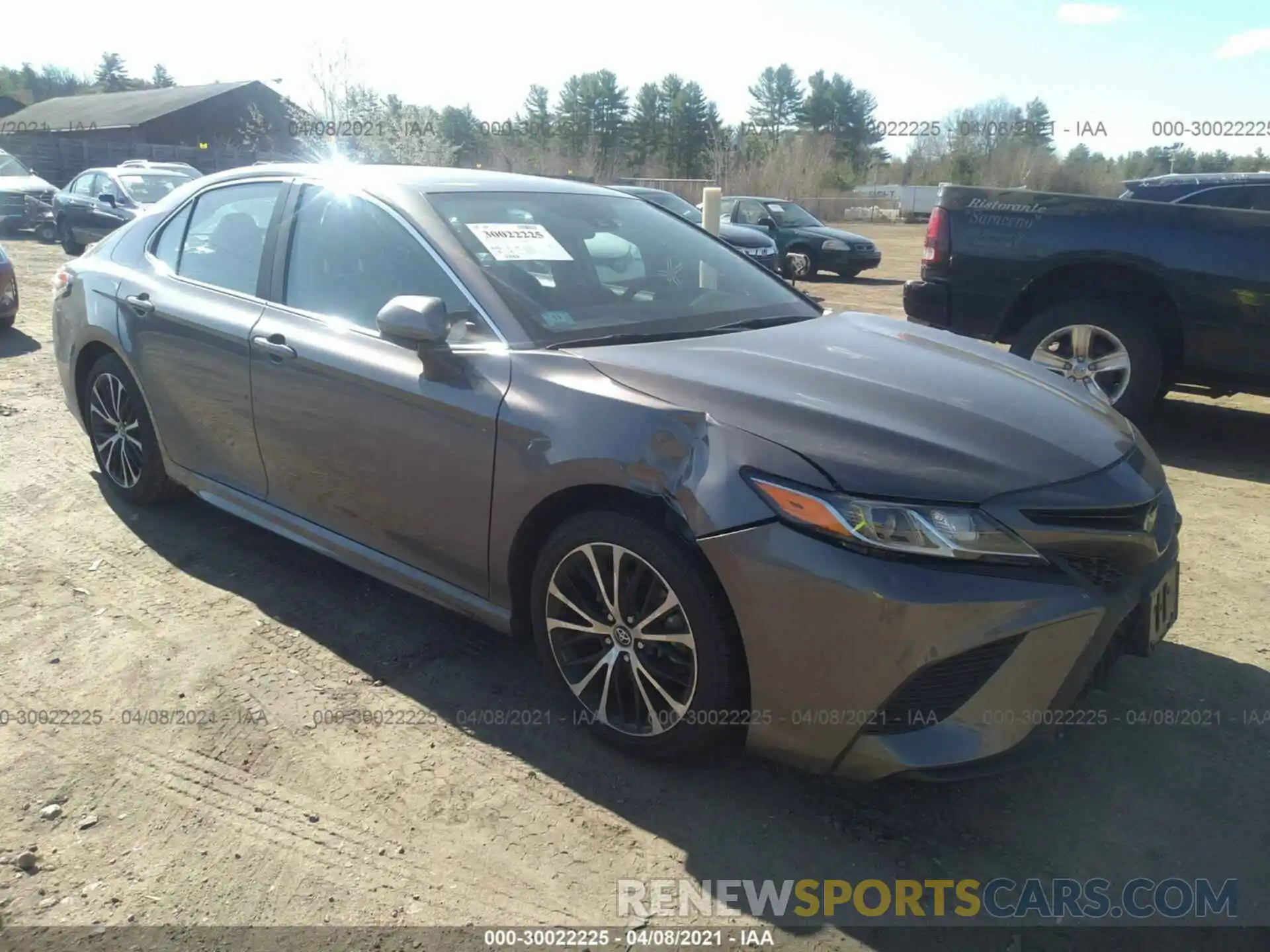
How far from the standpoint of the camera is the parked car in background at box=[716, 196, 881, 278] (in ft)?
56.9

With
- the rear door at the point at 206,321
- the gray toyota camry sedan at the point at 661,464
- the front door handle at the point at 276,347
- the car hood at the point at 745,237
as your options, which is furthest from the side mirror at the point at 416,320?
the car hood at the point at 745,237

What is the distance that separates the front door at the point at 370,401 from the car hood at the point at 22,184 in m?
20.4

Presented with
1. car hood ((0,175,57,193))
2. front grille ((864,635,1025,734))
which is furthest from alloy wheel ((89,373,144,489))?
car hood ((0,175,57,193))

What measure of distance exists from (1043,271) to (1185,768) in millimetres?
4189

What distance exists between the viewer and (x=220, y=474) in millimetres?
4027

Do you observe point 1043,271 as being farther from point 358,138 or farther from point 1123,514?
point 358,138

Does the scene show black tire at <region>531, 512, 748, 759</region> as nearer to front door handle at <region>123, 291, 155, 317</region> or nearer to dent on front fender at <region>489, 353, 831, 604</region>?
dent on front fender at <region>489, 353, 831, 604</region>

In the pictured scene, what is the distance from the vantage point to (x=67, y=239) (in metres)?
17.7

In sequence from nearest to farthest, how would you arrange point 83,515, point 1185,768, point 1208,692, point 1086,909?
point 1086,909
point 1185,768
point 1208,692
point 83,515

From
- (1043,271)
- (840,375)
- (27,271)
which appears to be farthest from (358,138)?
(840,375)

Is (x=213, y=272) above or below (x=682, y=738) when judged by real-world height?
above

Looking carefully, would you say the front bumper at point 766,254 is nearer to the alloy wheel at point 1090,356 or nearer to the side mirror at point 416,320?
the alloy wheel at point 1090,356

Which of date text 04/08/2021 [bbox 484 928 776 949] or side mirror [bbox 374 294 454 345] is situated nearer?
date text 04/08/2021 [bbox 484 928 776 949]

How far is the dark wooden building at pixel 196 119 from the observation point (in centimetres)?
4212
